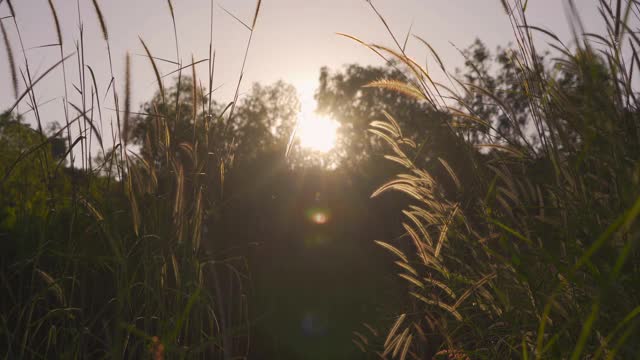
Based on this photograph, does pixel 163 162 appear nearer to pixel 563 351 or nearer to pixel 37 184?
pixel 563 351

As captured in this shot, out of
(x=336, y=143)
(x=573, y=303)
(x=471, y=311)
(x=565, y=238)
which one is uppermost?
(x=336, y=143)

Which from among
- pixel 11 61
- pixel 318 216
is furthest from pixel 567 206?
pixel 318 216

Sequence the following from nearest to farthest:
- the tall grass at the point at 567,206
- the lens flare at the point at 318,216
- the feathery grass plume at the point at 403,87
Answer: the tall grass at the point at 567,206 → the feathery grass plume at the point at 403,87 → the lens flare at the point at 318,216

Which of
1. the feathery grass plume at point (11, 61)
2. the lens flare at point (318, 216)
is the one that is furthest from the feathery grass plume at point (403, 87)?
the lens flare at point (318, 216)

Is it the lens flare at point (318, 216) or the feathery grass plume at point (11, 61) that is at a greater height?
the feathery grass plume at point (11, 61)

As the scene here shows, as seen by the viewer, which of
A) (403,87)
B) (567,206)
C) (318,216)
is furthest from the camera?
(318,216)

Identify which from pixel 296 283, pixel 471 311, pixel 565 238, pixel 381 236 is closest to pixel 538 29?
pixel 565 238

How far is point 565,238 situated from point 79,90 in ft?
4.51

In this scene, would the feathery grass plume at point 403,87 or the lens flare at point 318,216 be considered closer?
the feathery grass plume at point 403,87

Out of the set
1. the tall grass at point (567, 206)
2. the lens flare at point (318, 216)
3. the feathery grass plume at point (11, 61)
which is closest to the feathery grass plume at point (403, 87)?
the tall grass at point (567, 206)

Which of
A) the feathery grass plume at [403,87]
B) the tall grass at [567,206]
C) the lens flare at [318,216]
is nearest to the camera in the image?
the tall grass at [567,206]

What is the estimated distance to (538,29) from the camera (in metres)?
1.36

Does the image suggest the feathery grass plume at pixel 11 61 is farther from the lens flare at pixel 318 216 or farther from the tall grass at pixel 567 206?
the lens flare at pixel 318 216

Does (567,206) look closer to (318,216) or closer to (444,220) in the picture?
(444,220)
